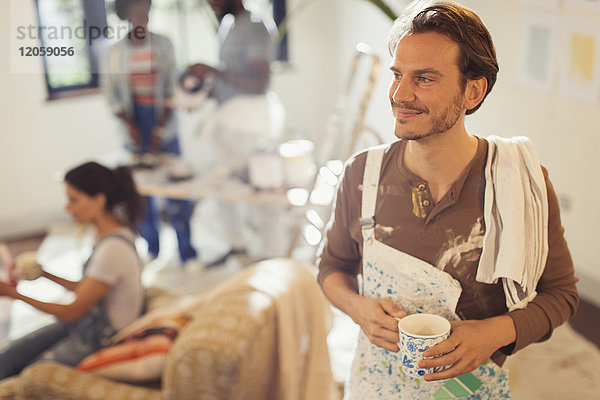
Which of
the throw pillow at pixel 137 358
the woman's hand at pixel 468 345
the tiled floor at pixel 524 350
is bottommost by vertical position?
the tiled floor at pixel 524 350

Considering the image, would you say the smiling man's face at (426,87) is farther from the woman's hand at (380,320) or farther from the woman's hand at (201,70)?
the woman's hand at (201,70)

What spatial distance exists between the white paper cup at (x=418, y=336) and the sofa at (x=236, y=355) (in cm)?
70

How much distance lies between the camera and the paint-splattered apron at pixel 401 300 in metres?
1.07

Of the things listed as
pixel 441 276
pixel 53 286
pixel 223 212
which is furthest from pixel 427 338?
pixel 53 286

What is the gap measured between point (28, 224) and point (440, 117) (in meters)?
4.17

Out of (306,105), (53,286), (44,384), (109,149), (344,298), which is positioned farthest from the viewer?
(306,105)

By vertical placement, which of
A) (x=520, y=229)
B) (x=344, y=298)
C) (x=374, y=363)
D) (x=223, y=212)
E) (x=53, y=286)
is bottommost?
(x=53, y=286)

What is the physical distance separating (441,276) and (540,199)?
0.21m

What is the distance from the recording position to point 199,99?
3209 millimetres

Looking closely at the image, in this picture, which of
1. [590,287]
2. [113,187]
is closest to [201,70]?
[113,187]

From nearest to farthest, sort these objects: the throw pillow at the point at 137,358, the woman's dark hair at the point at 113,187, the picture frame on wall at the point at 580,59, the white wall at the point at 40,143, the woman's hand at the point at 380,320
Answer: the woman's hand at the point at 380,320 → the throw pillow at the point at 137,358 → the woman's dark hair at the point at 113,187 → the picture frame on wall at the point at 580,59 → the white wall at the point at 40,143

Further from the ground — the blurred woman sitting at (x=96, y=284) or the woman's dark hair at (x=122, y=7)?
the woman's dark hair at (x=122, y=7)

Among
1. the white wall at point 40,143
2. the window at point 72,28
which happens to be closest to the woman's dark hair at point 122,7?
the window at point 72,28

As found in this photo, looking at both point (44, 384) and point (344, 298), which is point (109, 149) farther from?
point (344, 298)
